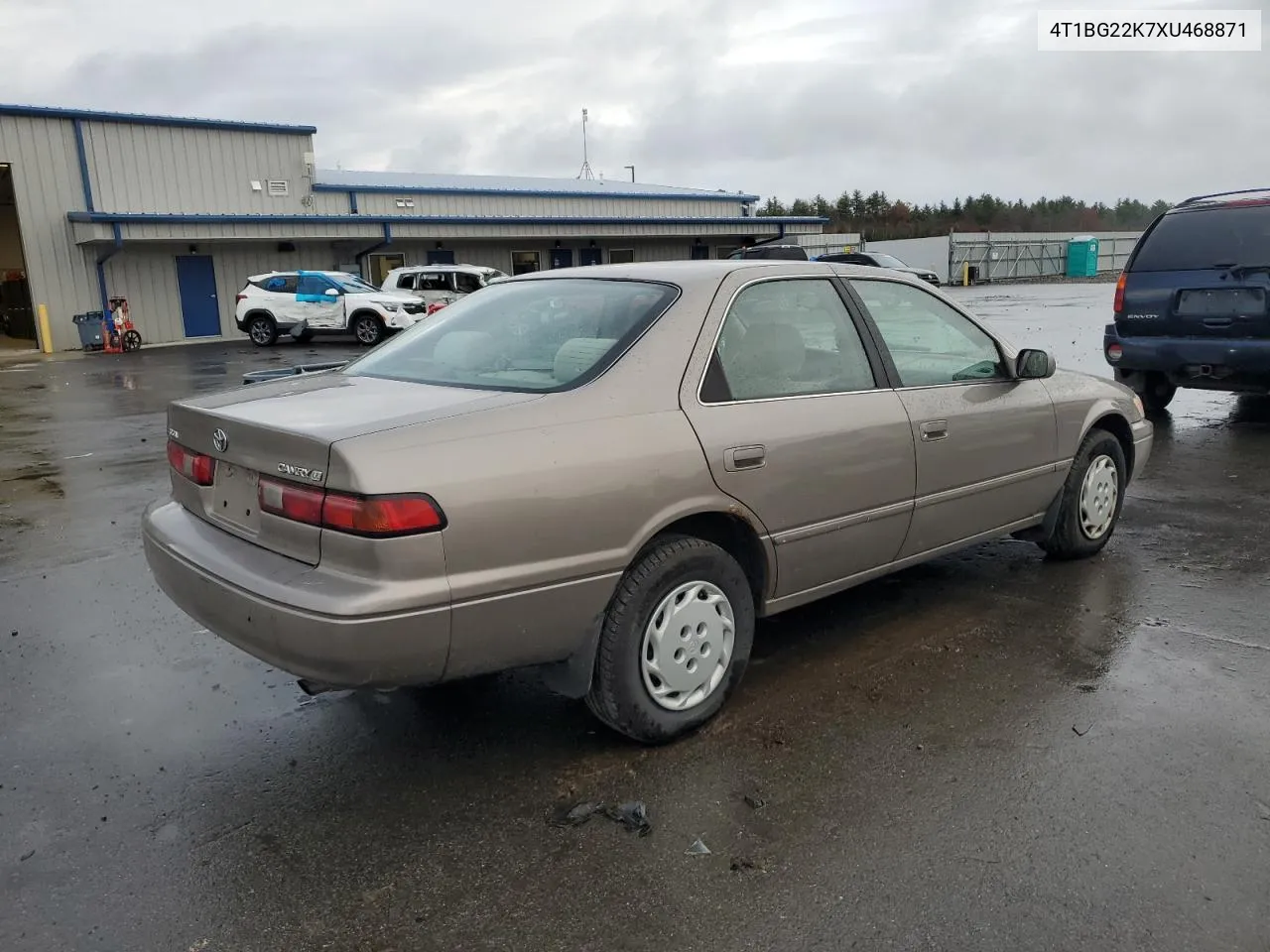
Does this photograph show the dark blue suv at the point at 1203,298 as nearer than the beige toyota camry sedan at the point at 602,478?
No

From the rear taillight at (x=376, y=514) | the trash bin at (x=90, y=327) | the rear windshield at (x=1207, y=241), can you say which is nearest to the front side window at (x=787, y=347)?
the rear taillight at (x=376, y=514)

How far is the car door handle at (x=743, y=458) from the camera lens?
3.33 metres

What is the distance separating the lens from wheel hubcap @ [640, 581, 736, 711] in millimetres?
3232

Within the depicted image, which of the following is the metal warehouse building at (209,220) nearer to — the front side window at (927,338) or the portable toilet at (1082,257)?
the portable toilet at (1082,257)

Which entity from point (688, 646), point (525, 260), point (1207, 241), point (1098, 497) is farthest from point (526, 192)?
point (688, 646)

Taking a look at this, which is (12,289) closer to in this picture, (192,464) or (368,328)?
(368,328)

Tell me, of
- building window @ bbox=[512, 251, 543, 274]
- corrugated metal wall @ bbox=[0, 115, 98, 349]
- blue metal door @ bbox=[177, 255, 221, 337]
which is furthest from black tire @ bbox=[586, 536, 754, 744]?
building window @ bbox=[512, 251, 543, 274]

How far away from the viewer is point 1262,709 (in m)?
3.50

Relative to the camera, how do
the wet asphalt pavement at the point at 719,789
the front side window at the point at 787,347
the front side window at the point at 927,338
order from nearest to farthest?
the wet asphalt pavement at the point at 719,789 → the front side window at the point at 787,347 → the front side window at the point at 927,338

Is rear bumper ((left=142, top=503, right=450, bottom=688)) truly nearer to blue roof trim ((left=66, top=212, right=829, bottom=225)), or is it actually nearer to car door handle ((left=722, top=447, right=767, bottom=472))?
car door handle ((left=722, top=447, right=767, bottom=472))

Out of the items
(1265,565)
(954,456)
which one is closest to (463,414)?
(954,456)

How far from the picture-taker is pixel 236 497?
10.3ft

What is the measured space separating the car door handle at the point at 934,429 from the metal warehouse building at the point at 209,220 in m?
26.4

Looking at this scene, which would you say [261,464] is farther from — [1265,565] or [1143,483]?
[1143,483]
